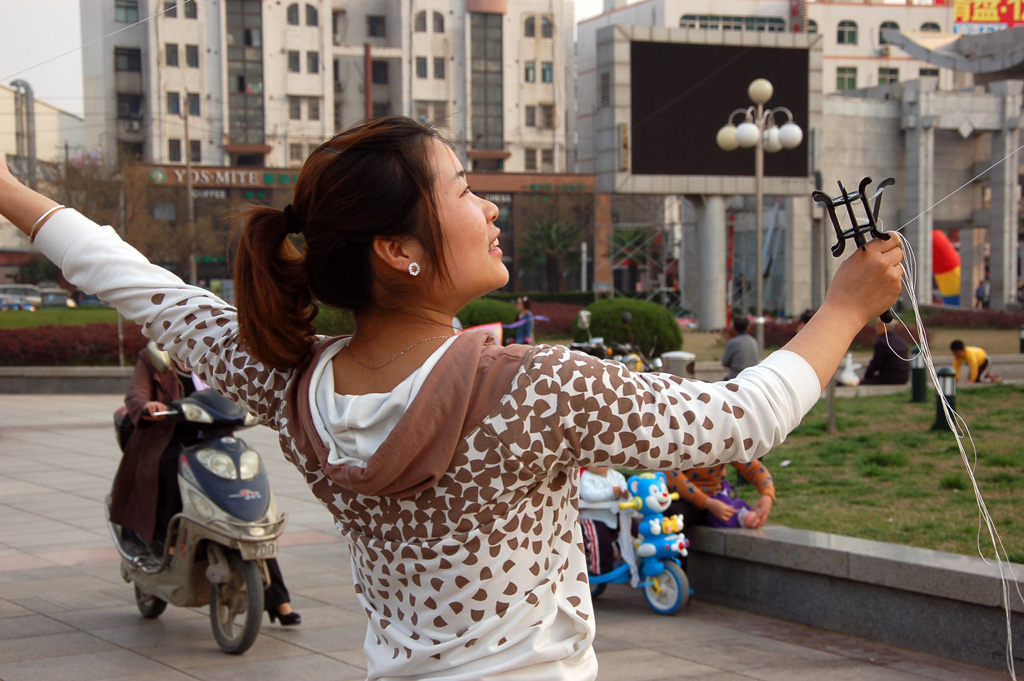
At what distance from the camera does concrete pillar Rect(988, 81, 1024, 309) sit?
37.2 m

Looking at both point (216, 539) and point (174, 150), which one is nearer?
point (216, 539)

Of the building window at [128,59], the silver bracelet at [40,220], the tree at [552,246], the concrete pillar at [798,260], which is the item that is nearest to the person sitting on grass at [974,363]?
the silver bracelet at [40,220]

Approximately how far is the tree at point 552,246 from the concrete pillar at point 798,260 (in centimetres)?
2324

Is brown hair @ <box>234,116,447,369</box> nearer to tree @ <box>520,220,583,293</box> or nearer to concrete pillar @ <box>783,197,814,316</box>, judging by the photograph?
concrete pillar @ <box>783,197,814,316</box>

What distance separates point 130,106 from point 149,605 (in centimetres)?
6115

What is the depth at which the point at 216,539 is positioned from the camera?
16.0 feet

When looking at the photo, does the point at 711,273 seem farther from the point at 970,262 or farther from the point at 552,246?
the point at 552,246

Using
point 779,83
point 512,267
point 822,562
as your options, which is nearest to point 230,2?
point 512,267

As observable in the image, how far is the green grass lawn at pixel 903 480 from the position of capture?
610cm

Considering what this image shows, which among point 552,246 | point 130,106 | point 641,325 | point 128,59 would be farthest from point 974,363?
point 128,59

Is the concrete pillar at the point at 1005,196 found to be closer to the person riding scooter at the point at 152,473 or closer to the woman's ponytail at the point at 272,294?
the person riding scooter at the point at 152,473

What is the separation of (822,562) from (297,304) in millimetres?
4274

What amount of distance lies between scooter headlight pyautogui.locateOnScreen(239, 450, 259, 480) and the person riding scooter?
323 mm

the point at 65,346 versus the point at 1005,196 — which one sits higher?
the point at 1005,196
